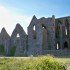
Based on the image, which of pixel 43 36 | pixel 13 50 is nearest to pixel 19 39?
pixel 13 50

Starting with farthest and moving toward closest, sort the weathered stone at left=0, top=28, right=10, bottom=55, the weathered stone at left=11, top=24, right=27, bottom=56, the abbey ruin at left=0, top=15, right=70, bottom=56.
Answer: the weathered stone at left=0, top=28, right=10, bottom=55, the weathered stone at left=11, top=24, right=27, bottom=56, the abbey ruin at left=0, top=15, right=70, bottom=56

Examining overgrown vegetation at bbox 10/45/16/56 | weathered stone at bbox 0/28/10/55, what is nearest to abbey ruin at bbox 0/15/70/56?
overgrown vegetation at bbox 10/45/16/56

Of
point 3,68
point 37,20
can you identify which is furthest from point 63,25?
point 3,68

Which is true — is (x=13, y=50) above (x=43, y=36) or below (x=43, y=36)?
below

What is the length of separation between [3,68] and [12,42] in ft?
148

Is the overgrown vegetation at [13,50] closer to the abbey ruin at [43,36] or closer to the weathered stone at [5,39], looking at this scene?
the abbey ruin at [43,36]

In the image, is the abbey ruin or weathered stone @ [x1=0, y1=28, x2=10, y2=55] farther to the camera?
weathered stone @ [x1=0, y1=28, x2=10, y2=55]

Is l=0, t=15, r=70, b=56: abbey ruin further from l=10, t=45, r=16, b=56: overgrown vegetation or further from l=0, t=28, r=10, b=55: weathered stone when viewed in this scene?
l=0, t=28, r=10, b=55: weathered stone

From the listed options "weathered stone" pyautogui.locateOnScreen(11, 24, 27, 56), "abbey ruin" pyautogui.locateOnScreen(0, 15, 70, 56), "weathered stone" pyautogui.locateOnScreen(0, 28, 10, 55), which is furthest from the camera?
"weathered stone" pyautogui.locateOnScreen(0, 28, 10, 55)

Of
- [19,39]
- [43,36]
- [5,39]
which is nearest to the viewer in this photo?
[43,36]

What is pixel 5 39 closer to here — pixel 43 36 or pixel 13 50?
pixel 13 50

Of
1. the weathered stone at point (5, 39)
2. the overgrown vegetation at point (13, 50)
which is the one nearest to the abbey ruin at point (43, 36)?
the overgrown vegetation at point (13, 50)

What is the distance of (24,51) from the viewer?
63375 millimetres

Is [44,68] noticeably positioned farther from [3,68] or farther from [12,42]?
[12,42]
